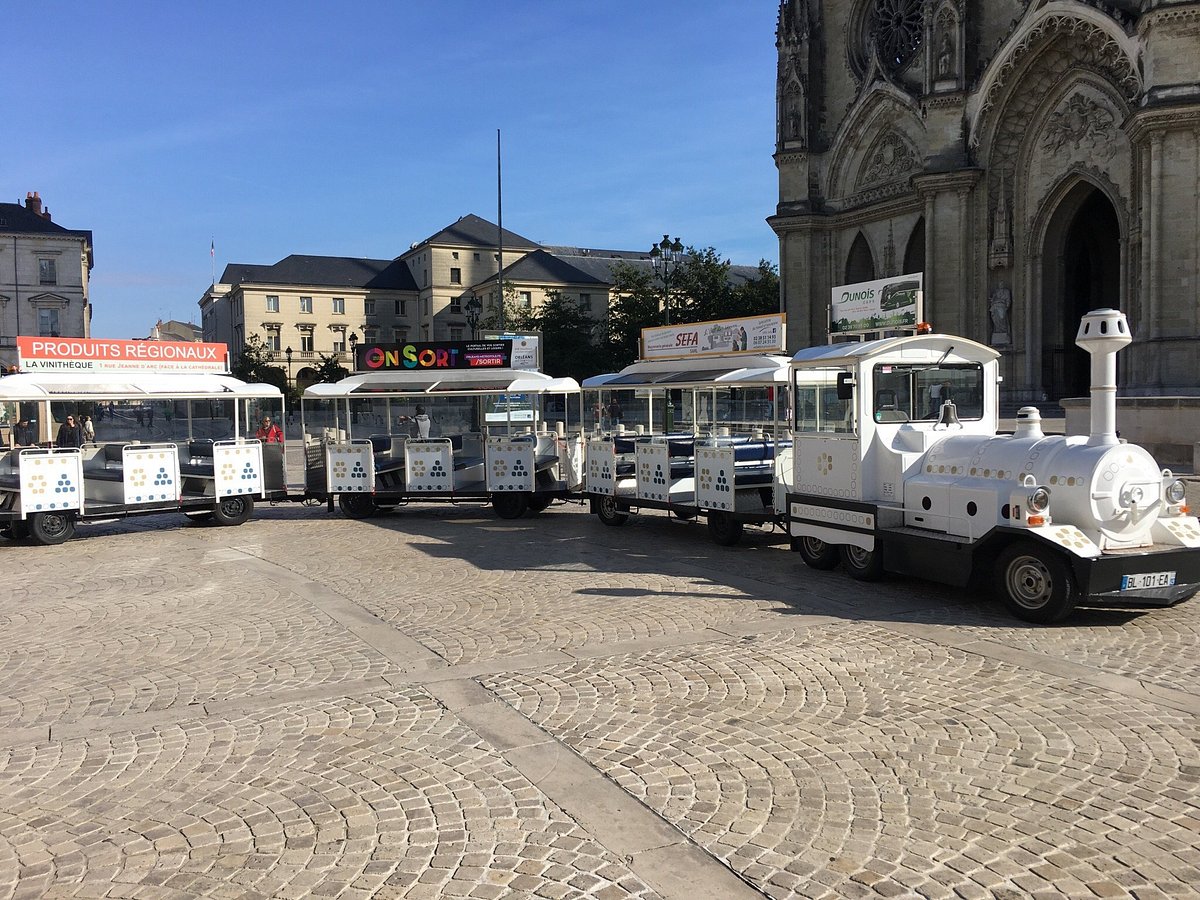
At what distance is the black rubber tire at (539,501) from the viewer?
17.8m

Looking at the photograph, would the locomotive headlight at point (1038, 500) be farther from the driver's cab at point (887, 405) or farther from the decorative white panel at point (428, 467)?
the decorative white panel at point (428, 467)

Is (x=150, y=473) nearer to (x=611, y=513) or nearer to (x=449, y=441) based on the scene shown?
(x=449, y=441)

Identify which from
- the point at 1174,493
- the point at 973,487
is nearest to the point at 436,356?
the point at 973,487

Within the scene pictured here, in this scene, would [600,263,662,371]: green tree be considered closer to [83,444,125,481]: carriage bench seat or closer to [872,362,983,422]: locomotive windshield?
[83,444,125,481]: carriage bench seat

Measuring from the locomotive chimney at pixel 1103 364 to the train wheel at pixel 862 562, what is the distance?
98.6 inches

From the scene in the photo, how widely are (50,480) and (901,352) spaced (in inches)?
512

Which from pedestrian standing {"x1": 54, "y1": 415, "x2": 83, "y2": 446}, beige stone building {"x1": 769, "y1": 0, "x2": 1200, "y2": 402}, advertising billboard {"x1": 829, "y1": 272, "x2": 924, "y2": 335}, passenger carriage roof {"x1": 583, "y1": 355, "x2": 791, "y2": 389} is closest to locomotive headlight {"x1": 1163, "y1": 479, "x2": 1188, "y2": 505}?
advertising billboard {"x1": 829, "y1": 272, "x2": 924, "y2": 335}

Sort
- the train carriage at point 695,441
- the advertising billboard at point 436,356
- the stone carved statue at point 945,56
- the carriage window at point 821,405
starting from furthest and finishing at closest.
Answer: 1. the stone carved statue at point 945,56
2. the advertising billboard at point 436,356
3. the train carriage at point 695,441
4. the carriage window at point 821,405

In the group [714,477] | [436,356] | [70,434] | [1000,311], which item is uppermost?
[1000,311]

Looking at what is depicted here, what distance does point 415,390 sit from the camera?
1866cm

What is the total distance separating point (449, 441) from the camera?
17.8m

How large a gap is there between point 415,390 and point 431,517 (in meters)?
2.51

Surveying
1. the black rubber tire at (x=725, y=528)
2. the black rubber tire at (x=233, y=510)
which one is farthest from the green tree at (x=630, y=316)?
the black rubber tire at (x=725, y=528)

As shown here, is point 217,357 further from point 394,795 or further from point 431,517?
point 394,795
